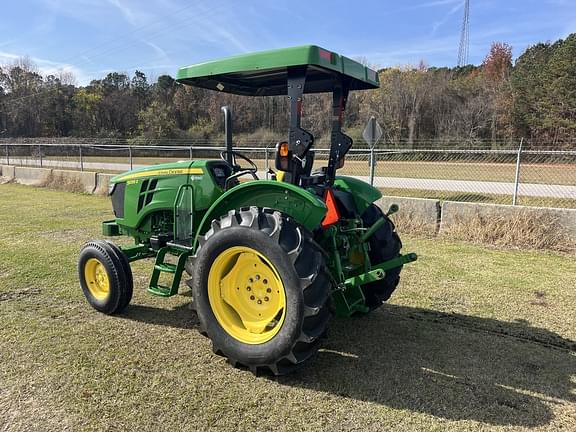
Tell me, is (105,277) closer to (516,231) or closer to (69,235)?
(69,235)

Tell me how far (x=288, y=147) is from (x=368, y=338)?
1.70 meters

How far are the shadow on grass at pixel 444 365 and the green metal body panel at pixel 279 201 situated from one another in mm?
1062

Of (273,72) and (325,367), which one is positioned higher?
(273,72)

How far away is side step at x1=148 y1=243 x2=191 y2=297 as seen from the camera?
3.76m

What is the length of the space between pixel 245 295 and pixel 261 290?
147mm

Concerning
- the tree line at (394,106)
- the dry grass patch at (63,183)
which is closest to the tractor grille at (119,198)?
the dry grass patch at (63,183)

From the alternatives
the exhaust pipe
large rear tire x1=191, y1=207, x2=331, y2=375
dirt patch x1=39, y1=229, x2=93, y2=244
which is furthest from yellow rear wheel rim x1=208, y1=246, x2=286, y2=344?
dirt patch x1=39, y1=229, x2=93, y2=244

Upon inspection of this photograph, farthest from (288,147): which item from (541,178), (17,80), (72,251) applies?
(17,80)

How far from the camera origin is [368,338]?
12.3ft

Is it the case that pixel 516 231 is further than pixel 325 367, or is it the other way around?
pixel 516 231

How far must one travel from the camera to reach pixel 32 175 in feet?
48.6

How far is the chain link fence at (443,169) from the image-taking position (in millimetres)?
9916

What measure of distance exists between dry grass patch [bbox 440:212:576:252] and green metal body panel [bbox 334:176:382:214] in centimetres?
362

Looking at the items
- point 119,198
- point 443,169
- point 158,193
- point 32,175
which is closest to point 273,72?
point 158,193
